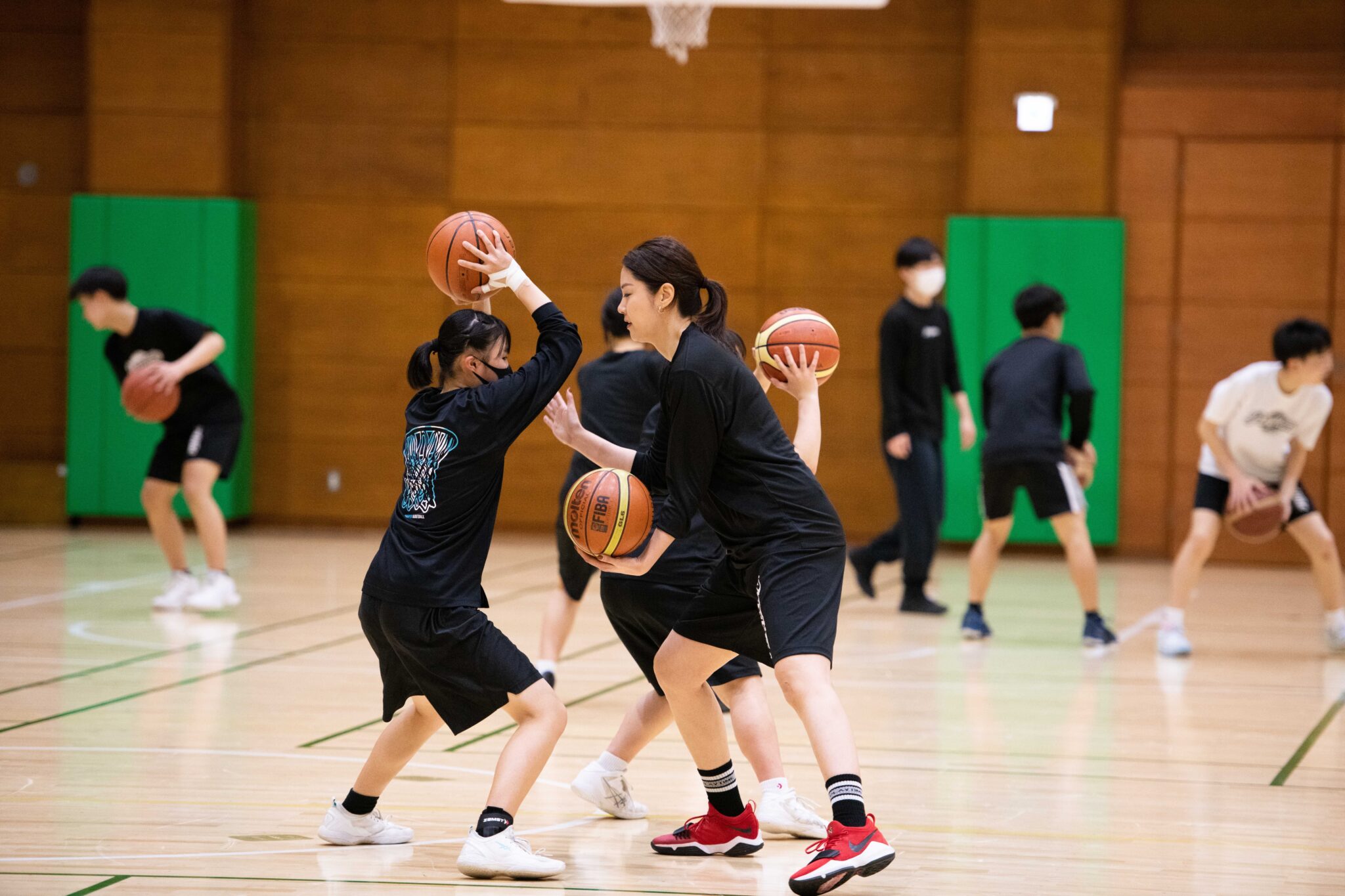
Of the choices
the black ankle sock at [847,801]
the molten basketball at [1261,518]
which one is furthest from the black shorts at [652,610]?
the molten basketball at [1261,518]

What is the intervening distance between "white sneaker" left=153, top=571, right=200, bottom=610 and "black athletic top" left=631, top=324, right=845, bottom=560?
5000 millimetres

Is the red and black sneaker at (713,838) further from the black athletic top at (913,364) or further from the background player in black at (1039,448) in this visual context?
the black athletic top at (913,364)

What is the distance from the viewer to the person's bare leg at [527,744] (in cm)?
365

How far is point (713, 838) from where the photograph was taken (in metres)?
3.92

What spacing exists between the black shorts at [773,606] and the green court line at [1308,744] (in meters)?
1.93

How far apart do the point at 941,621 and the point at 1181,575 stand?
1393 mm

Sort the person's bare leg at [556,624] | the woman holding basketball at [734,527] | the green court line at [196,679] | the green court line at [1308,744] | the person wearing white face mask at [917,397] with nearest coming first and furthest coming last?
the woman holding basketball at [734,527] < the green court line at [1308,744] < the green court line at [196,679] < the person's bare leg at [556,624] < the person wearing white face mask at [917,397]

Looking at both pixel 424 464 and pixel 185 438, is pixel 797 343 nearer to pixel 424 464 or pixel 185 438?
pixel 424 464

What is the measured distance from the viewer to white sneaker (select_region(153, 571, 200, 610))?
316 inches

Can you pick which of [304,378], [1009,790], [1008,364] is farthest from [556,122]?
[1009,790]

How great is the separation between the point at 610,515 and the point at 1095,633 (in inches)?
175

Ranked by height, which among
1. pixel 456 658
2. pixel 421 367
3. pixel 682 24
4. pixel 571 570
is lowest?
pixel 571 570

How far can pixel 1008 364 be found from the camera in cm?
778

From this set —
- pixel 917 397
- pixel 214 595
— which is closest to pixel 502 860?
pixel 214 595
